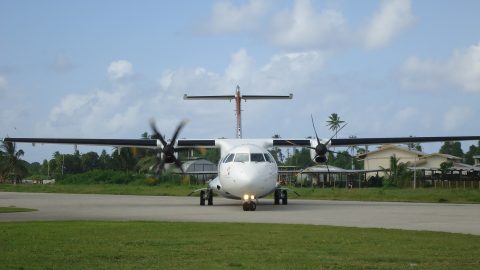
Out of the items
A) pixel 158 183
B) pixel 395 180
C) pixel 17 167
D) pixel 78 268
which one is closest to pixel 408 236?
pixel 78 268

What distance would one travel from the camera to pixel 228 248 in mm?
11461

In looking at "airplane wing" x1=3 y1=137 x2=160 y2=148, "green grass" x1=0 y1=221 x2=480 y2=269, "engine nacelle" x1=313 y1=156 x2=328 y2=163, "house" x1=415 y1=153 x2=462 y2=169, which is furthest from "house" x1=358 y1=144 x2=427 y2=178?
"green grass" x1=0 y1=221 x2=480 y2=269

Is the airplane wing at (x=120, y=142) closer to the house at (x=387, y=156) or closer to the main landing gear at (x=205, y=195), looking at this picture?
the main landing gear at (x=205, y=195)

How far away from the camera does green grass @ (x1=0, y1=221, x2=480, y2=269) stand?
31.1ft

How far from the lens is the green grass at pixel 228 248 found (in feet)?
31.1

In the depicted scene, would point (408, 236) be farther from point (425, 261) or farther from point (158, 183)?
point (158, 183)

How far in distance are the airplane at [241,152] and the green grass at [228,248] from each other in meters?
8.40

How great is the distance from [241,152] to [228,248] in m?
13.8

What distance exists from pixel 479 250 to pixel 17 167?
99504mm

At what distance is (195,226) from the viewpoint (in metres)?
16.2

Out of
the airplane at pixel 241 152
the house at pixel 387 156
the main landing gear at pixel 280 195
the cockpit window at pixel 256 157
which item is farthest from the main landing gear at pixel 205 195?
the house at pixel 387 156

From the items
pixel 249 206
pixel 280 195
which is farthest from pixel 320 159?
pixel 249 206

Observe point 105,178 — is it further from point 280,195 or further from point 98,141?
point 280,195

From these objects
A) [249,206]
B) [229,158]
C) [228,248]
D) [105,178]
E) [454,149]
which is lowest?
[228,248]
